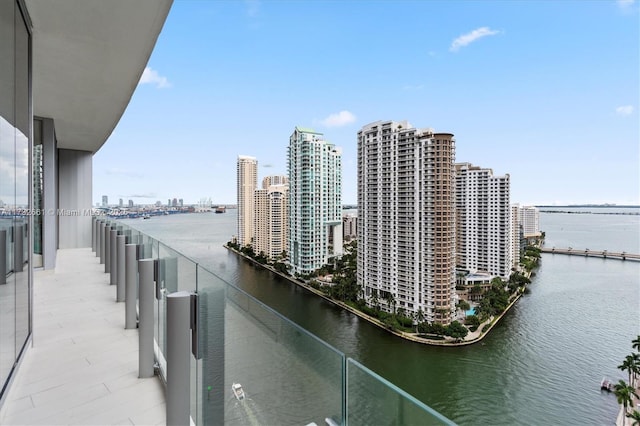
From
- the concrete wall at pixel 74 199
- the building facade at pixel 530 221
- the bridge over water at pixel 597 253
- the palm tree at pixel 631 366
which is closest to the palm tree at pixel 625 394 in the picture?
the palm tree at pixel 631 366

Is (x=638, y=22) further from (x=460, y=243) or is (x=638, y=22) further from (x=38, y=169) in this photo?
(x=38, y=169)

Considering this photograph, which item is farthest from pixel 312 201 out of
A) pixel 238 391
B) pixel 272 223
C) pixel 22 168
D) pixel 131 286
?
pixel 238 391

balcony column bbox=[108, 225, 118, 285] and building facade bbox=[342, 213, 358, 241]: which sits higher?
balcony column bbox=[108, 225, 118, 285]

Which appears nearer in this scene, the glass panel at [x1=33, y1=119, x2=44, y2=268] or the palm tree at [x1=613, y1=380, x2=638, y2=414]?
the glass panel at [x1=33, y1=119, x2=44, y2=268]

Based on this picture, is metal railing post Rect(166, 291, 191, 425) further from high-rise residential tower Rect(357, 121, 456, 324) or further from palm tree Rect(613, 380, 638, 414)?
high-rise residential tower Rect(357, 121, 456, 324)

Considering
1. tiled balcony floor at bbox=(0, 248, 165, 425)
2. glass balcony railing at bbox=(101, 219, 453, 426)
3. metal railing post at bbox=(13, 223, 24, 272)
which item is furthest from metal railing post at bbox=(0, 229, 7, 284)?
glass balcony railing at bbox=(101, 219, 453, 426)

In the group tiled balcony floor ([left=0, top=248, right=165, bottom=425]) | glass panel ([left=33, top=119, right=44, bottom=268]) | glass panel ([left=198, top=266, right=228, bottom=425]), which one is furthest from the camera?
glass panel ([left=33, top=119, right=44, bottom=268])

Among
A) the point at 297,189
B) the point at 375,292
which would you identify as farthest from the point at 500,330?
the point at 297,189
